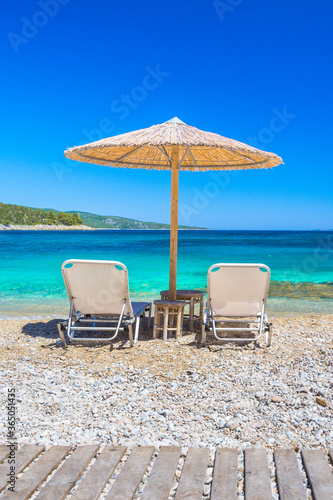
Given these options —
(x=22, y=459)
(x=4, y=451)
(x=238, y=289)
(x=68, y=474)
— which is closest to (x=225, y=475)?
(x=68, y=474)

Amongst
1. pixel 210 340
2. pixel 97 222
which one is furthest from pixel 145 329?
pixel 97 222

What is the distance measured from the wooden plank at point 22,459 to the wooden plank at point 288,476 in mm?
1311

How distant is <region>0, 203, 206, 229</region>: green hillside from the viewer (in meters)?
105

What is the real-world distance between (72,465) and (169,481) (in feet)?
1.75

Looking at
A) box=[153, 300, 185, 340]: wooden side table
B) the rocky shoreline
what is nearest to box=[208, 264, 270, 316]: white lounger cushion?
box=[153, 300, 185, 340]: wooden side table

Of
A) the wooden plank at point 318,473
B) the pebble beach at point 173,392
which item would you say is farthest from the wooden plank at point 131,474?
the wooden plank at point 318,473

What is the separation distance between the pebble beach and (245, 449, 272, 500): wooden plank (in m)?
0.18

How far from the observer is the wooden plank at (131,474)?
6.37 feet

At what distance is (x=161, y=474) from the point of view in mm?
2098

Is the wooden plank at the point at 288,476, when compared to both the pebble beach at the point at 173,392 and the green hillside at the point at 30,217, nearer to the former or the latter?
the pebble beach at the point at 173,392

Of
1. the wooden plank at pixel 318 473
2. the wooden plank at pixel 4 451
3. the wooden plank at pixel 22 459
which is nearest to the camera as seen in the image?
the wooden plank at pixel 318 473

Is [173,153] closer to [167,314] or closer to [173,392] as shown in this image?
[167,314]

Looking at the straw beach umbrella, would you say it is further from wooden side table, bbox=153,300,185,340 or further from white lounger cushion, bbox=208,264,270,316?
white lounger cushion, bbox=208,264,270,316

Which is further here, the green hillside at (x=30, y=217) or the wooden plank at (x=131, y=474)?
the green hillside at (x=30, y=217)
